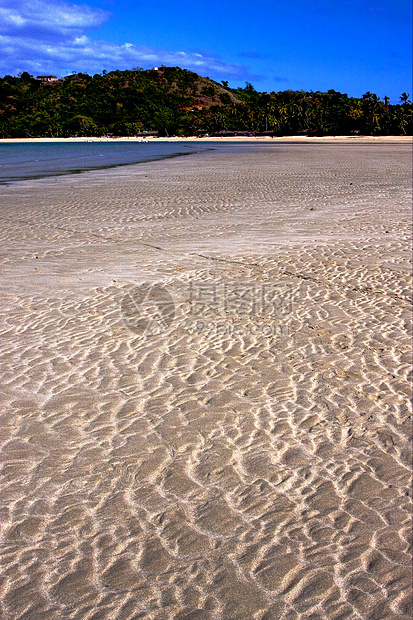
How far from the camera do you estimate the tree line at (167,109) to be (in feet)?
304

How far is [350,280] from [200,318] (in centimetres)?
253

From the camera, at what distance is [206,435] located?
403cm

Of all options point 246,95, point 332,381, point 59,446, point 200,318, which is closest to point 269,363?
point 332,381

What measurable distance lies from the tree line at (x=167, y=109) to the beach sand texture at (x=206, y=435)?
83532mm

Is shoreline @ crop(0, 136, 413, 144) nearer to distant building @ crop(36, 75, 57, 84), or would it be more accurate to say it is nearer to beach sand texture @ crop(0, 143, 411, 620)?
distant building @ crop(36, 75, 57, 84)

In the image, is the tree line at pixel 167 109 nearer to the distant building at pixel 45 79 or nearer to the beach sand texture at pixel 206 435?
the distant building at pixel 45 79

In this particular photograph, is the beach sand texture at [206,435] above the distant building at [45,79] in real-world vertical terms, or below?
below

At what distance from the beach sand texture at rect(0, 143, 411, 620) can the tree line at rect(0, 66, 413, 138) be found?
8353cm

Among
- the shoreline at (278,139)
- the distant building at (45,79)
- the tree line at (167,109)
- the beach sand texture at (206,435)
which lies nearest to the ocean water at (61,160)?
the beach sand texture at (206,435)

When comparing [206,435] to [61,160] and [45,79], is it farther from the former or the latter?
[45,79]

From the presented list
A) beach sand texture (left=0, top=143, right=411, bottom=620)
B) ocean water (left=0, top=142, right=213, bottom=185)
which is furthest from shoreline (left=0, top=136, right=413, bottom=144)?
beach sand texture (left=0, top=143, right=411, bottom=620)

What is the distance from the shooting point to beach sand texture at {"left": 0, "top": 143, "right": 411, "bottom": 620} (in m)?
2.77

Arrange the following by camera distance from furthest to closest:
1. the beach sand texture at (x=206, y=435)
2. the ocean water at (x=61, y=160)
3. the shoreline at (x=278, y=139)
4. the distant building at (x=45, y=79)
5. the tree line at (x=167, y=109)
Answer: the distant building at (x=45, y=79) < the tree line at (x=167, y=109) < the shoreline at (x=278, y=139) < the ocean water at (x=61, y=160) < the beach sand texture at (x=206, y=435)

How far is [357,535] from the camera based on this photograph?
10.1 ft
